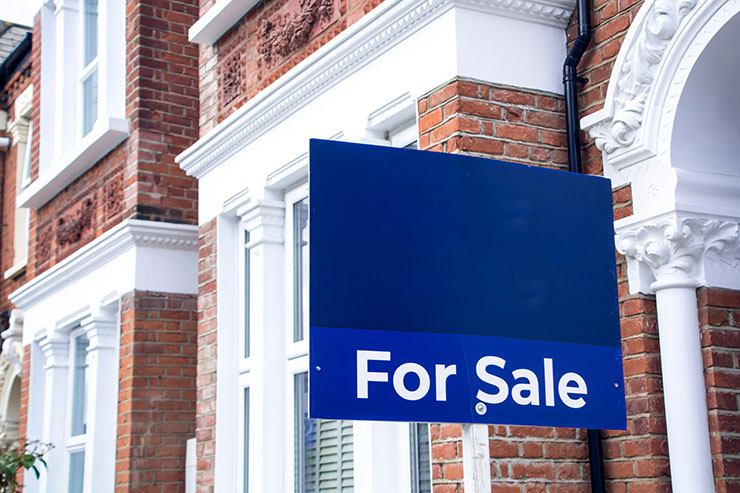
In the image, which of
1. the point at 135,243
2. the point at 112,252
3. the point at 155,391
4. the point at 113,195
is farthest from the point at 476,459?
the point at 113,195

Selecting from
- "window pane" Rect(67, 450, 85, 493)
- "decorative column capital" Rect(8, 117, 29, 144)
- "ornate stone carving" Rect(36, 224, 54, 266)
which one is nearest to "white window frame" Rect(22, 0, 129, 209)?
"ornate stone carving" Rect(36, 224, 54, 266)

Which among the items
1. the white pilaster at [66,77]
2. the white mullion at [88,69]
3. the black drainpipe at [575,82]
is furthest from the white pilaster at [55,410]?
the black drainpipe at [575,82]

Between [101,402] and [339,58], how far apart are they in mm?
4098

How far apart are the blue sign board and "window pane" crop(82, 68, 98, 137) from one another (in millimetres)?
7399

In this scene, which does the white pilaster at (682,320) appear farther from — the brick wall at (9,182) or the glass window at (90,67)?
the brick wall at (9,182)

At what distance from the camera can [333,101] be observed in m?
5.89

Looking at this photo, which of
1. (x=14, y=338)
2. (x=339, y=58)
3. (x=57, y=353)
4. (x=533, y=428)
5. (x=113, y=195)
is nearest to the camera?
(x=533, y=428)

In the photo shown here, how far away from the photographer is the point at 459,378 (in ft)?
9.05

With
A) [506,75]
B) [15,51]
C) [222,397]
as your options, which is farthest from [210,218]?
[15,51]

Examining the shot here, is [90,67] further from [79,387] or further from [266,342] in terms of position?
[266,342]

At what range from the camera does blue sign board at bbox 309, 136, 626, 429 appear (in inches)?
106

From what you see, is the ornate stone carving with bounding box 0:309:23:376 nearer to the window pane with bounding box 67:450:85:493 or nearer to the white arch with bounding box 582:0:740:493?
the window pane with bounding box 67:450:85:493

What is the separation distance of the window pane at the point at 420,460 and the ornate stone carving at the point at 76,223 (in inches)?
195

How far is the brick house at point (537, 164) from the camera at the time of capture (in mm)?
4508
